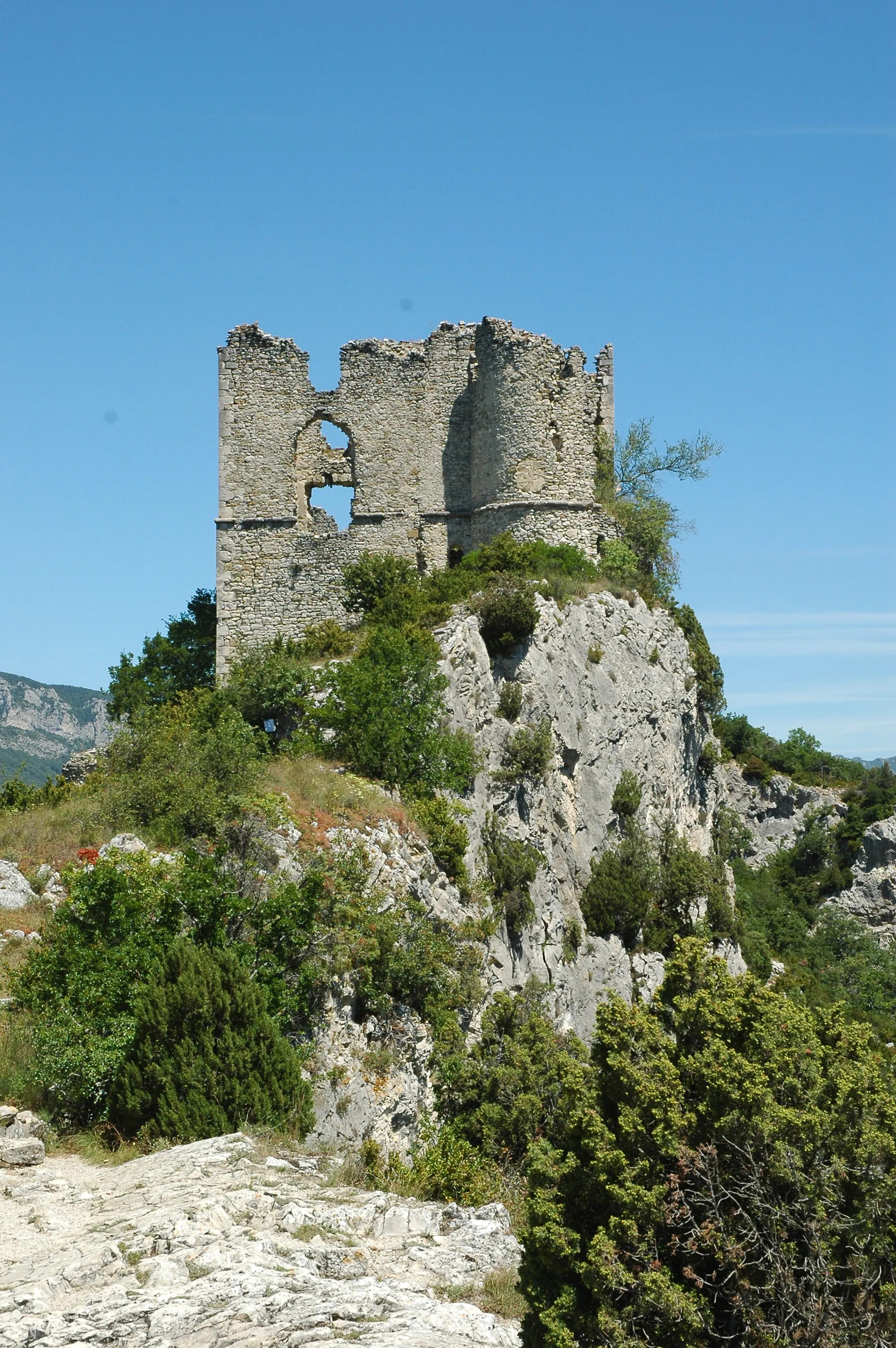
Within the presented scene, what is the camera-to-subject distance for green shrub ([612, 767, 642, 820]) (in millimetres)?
34094

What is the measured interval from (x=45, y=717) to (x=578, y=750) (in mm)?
156439

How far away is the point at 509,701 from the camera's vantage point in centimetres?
3128

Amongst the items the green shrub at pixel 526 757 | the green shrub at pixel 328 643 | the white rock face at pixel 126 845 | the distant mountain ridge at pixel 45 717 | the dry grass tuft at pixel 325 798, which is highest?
the distant mountain ridge at pixel 45 717

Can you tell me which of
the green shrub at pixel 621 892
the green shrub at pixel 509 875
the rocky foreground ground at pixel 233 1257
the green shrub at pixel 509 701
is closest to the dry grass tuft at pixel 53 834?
the rocky foreground ground at pixel 233 1257

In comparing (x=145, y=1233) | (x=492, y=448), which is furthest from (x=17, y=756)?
(x=145, y=1233)

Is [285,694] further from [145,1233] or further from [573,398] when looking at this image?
[145,1233]

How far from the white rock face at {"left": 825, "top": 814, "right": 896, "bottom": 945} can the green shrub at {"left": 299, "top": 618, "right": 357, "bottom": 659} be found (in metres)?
41.2

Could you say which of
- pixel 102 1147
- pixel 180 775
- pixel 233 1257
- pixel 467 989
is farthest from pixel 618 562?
pixel 233 1257

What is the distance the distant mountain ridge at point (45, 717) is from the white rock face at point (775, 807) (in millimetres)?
100200

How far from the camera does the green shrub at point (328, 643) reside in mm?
30484

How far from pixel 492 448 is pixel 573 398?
102 inches

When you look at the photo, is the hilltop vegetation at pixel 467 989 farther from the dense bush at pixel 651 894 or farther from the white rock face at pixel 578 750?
the white rock face at pixel 578 750

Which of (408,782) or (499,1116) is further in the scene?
(408,782)

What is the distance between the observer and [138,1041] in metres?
13.6
